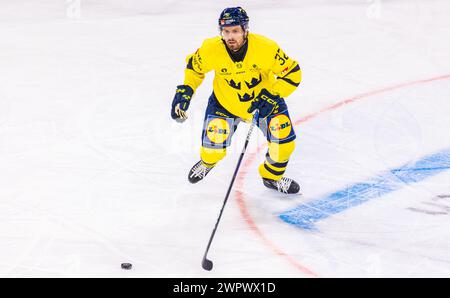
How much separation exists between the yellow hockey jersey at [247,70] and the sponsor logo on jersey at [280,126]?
0.14 m

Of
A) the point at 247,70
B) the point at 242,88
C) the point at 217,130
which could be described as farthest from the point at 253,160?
the point at 247,70

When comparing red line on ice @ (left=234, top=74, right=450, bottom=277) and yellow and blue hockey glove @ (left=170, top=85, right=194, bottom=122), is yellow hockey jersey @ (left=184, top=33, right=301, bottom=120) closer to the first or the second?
yellow and blue hockey glove @ (left=170, top=85, right=194, bottom=122)

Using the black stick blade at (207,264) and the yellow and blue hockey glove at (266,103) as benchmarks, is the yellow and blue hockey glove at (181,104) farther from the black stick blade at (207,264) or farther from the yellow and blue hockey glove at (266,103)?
the black stick blade at (207,264)

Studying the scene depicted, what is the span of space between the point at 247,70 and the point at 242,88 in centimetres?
12

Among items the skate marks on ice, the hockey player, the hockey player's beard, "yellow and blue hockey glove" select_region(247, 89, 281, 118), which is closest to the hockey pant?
the hockey player

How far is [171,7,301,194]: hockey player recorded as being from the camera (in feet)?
15.9

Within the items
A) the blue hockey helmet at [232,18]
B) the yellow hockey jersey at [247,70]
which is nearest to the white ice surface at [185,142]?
the yellow hockey jersey at [247,70]

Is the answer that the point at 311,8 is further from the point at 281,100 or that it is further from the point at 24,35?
the point at 281,100

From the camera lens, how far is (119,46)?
24.2 ft

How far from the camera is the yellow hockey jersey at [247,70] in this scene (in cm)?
486

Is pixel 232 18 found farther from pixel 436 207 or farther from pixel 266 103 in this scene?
pixel 436 207

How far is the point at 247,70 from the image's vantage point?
16.0 feet

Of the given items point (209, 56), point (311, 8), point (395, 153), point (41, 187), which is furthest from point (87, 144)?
point (311, 8)

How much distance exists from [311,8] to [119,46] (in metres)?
1.78
